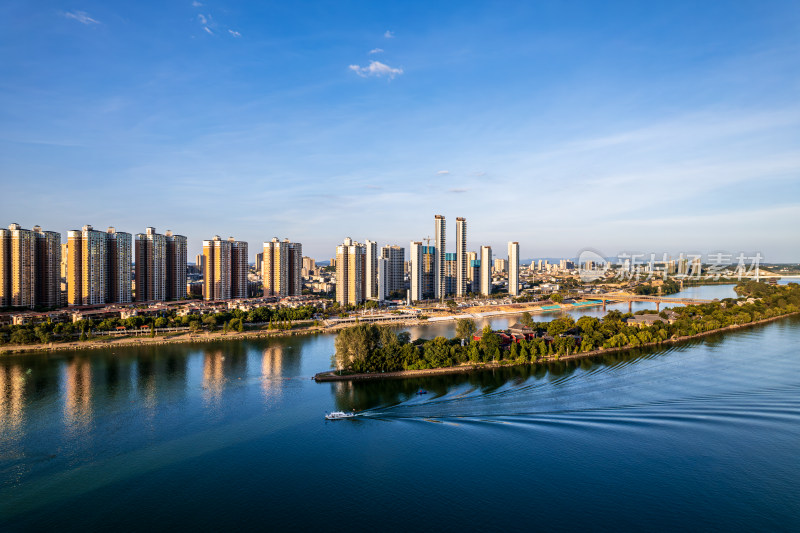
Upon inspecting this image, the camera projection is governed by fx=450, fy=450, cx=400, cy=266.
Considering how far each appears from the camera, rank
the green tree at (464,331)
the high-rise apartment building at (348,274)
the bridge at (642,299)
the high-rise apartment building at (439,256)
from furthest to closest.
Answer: the high-rise apartment building at (439,256) → the high-rise apartment building at (348,274) → the bridge at (642,299) → the green tree at (464,331)

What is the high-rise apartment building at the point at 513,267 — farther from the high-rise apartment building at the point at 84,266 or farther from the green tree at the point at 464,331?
the high-rise apartment building at the point at 84,266

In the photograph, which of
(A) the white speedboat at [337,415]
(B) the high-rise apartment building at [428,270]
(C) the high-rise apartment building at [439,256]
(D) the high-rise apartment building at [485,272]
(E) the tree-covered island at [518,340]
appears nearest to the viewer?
(A) the white speedboat at [337,415]

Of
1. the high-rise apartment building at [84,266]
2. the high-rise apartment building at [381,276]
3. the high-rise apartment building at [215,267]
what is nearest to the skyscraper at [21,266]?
the high-rise apartment building at [84,266]

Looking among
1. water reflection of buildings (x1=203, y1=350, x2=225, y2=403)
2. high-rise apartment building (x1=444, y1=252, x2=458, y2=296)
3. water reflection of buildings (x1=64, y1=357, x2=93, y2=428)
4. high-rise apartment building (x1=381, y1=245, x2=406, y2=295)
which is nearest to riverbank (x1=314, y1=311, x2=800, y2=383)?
water reflection of buildings (x1=203, y1=350, x2=225, y2=403)

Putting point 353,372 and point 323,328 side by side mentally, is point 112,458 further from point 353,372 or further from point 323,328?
point 323,328

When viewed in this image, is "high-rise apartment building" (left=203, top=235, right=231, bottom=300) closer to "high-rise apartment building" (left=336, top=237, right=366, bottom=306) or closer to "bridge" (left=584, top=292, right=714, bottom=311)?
"high-rise apartment building" (left=336, top=237, right=366, bottom=306)

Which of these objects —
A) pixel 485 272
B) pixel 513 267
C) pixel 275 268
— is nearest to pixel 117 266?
pixel 275 268

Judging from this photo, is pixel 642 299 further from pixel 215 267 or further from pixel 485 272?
pixel 215 267
